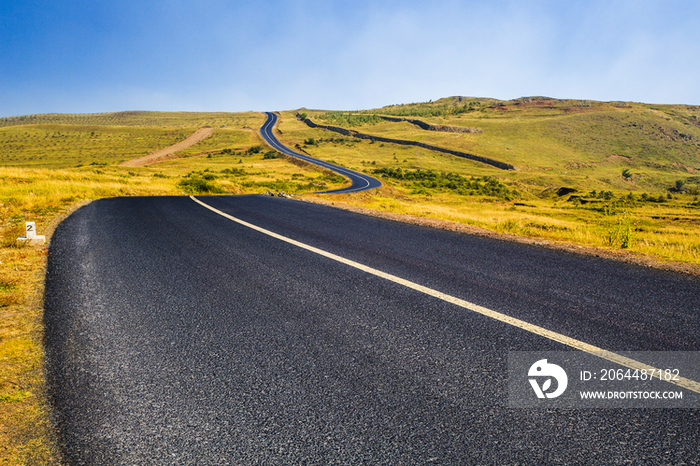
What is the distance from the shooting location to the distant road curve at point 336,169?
1647 inches

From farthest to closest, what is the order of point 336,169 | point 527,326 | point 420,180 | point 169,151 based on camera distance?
point 169,151 → point 336,169 → point 420,180 → point 527,326

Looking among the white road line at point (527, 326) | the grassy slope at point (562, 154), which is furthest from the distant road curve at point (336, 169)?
the white road line at point (527, 326)

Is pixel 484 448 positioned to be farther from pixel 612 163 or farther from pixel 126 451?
pixel 612 163

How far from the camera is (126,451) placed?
1943 mm

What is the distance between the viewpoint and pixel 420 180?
5844cm

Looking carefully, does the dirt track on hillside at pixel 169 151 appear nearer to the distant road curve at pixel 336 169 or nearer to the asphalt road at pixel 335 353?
the distant road curve at pixel 336 169

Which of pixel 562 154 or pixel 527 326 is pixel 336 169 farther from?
pixel 527 326

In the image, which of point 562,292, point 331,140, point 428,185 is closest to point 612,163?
point 428,185

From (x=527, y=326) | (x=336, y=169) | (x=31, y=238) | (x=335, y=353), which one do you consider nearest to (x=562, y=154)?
(x=336, y=169)

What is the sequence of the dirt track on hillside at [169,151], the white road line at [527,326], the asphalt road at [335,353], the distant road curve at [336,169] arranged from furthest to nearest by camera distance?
the dirt track on hillside at [169,151] → the distant road curve at [336,169] → the white road line at [527,326] → the asphalt road at [335,353]

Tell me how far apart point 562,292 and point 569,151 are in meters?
Answer: 95.6

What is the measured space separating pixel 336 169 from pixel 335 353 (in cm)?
5857

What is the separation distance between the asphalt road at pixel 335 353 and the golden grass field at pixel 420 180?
32 centimetres

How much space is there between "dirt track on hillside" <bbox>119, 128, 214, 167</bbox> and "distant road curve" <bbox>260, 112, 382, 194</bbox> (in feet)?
58.4
